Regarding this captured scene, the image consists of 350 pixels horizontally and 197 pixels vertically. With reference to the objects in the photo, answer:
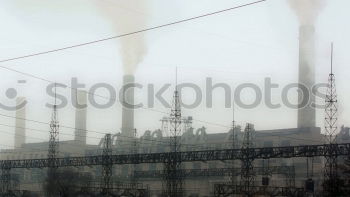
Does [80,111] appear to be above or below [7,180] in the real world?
above

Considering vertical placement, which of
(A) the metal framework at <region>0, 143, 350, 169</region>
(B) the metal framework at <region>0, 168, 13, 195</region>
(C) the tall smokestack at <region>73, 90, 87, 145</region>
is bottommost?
(B) the metal framework at <region>0, 168, 13, 195</region>

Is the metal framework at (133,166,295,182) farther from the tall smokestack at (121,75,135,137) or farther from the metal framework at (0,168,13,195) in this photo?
the metal framework at (0,168,13,195)

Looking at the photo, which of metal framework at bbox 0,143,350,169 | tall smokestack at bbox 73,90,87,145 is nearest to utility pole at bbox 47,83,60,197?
metal framework at bbox 0,143,350,169

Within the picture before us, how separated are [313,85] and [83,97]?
36842mm

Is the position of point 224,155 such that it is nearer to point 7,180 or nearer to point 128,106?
point 7,180

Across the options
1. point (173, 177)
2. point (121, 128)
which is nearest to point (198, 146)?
point (121, 128)

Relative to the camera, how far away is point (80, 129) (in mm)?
85000

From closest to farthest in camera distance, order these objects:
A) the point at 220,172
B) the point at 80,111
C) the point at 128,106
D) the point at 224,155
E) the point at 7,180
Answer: the point at 224,155
the point at 7,180
the point at 220,172
the point at 128,106
the point at 80,111

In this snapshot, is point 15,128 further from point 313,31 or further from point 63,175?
point 313,31

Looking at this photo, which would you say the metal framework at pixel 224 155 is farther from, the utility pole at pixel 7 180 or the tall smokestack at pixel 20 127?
the tall smokestack at pixel 20 127

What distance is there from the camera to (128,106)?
7075 centimetres

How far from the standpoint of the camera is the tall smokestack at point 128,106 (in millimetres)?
67113

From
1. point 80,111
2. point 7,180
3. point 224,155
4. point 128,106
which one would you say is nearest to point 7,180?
point 7,180

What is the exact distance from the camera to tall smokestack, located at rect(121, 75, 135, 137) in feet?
220
